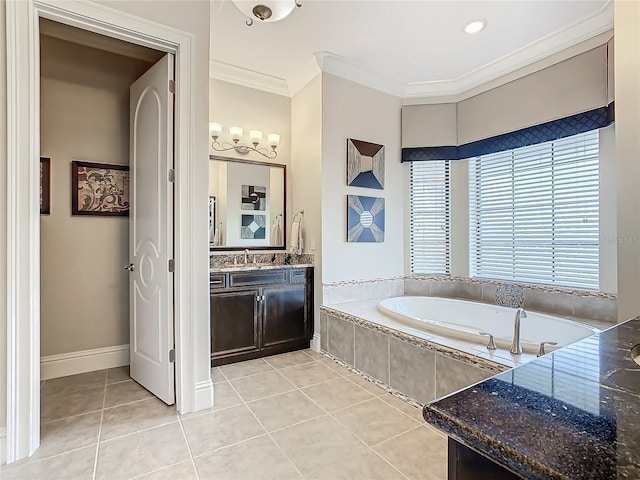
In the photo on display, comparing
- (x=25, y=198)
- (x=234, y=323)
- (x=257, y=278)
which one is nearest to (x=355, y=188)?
(x=257, y=278)

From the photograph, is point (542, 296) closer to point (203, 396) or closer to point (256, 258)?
point (256, 258)

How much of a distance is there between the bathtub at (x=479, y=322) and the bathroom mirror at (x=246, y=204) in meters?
1.48

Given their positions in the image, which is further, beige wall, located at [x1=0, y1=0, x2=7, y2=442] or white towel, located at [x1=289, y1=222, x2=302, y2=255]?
white towel, located at [x1=289, y1=222, x2=302, y2=255]

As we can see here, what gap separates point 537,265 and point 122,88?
4147 millimetres

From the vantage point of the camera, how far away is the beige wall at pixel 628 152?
164cm

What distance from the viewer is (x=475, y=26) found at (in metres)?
2.80

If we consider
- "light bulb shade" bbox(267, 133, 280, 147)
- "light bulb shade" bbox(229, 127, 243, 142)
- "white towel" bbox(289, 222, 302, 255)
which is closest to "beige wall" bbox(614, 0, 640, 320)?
"white towel" bbox(289, 222, 302, 255)

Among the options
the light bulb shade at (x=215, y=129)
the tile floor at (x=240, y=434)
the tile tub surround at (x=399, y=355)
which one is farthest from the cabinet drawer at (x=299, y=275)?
the light bulb shade at (x=215, y=129)

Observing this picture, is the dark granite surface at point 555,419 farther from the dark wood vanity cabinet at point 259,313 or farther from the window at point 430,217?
the window at point 430,217

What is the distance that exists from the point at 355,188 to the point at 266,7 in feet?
6.49

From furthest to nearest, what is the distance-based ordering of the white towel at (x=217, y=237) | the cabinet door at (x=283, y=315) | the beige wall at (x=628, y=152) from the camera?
the white towel at (x=217, y=237) → the cabinet door at (x=283, y=315) → the beige wall at (x=628, y=152)

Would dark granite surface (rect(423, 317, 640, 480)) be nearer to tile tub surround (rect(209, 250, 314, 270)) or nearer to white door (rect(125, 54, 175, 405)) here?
white door (rect(125, 54, 175, 405))

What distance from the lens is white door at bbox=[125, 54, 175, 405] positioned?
2277 mm

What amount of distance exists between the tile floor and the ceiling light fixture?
2.42m
